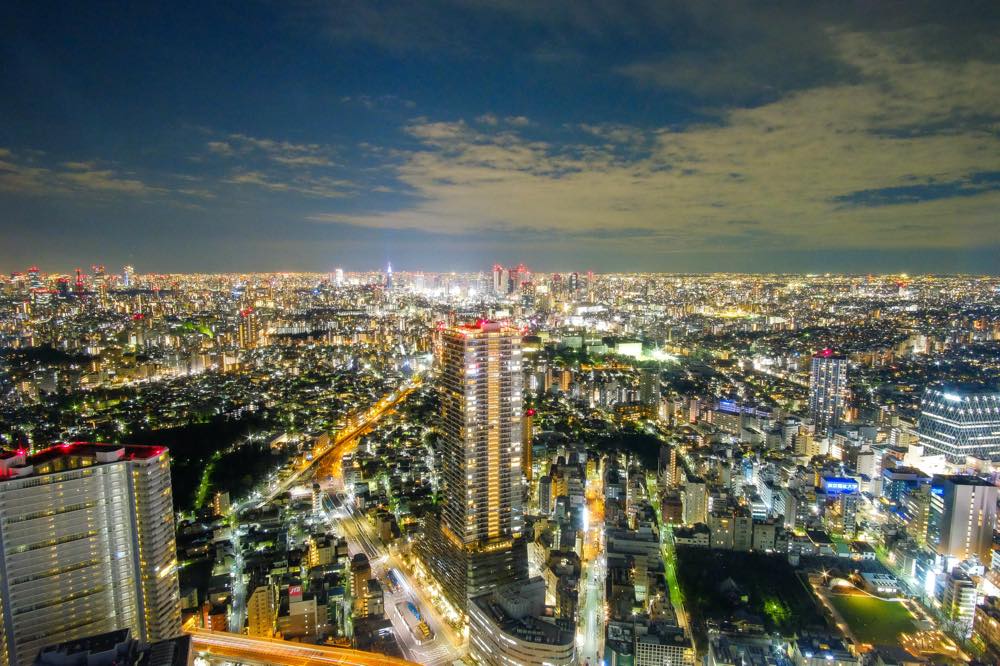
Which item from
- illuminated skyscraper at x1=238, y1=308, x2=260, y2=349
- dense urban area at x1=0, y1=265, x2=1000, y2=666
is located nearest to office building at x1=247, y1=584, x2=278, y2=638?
dense urban area at x1=0, y1=265, x2=1000, y2=666

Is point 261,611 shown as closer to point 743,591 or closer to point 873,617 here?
point 743,591

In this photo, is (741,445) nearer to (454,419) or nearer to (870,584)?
(870,584)

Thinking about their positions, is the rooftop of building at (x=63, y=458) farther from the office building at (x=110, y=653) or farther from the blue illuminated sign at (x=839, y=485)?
the blue illuminated sign at (x=839, y=485)

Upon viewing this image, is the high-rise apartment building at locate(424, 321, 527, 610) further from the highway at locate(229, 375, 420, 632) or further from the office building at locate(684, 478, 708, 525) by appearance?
the office building at locate(684, 478, 708, 525)

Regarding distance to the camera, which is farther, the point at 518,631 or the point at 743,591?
the point at 743,591

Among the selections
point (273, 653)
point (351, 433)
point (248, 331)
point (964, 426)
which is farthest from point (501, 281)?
point (273, 653)

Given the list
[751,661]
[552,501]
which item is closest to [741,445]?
[552,501]

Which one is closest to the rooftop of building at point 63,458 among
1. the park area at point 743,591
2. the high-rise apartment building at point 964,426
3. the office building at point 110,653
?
the office building at point 110,653
